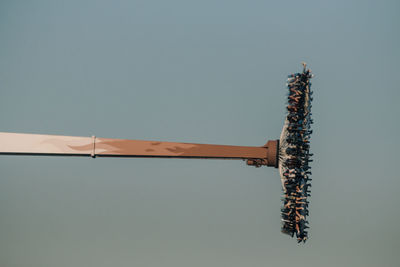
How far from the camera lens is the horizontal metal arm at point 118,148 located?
21050 millimetres

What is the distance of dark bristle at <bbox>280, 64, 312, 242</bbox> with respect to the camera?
2617cm

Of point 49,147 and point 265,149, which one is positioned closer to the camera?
point 49,147

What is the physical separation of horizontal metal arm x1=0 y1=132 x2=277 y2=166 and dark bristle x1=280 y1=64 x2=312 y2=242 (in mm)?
1212

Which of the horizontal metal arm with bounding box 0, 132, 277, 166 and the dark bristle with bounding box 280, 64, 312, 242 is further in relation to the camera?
the dark bristle with bounding box 280, 64, 312, 242

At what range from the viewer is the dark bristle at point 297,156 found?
85.9ft

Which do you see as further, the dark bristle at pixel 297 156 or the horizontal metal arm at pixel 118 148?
the dark bristle at pixel 297 156

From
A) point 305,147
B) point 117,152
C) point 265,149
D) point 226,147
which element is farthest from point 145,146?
point 305,147

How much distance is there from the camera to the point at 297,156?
26406 mm

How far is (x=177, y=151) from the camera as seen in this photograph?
2411cm

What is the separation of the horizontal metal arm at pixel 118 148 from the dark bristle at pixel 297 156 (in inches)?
47.7

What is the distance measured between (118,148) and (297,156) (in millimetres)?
10104

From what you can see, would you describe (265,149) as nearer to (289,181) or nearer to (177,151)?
(289,181)

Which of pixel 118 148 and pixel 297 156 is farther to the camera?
pixel 297 156

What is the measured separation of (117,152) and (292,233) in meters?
11.1
